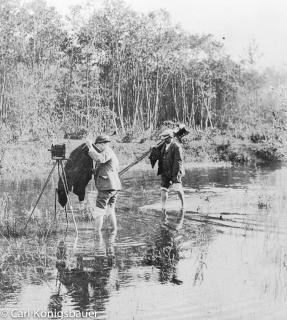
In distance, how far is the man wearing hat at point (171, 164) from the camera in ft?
41.5

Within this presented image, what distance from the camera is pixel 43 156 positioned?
83.8 ft

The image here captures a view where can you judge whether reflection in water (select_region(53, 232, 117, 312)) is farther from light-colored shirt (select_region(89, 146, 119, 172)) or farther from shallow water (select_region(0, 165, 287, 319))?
light-colored shirt (select_region(89, 146, 119, 172))

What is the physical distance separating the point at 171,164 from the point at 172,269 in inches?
211

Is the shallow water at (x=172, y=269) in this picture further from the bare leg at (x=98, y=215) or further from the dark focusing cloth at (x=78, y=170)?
the dark focusing cloth at (x=78, y=170)

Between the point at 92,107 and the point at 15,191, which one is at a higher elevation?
the point at 92,107

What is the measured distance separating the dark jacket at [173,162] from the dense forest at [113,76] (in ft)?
47.6

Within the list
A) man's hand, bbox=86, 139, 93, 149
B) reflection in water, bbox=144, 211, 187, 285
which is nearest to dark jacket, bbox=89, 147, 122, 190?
man's hand, bbox=86, 139, 93, 149

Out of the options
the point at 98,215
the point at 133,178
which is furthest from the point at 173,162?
the point at 133,178

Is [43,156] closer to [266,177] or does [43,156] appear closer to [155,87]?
[266,177]

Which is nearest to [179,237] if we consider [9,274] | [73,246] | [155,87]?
[73,246]

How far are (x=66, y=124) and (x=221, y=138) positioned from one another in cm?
1020

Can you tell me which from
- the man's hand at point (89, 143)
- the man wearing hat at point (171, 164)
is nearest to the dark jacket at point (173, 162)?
the man wearing hat at point (171, 164)

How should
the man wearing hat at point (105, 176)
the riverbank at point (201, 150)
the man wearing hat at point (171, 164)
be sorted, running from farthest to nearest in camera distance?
the riverbank at point (201, 150) < the man wearing hat at point (171, 164) < the man wearing hat at point (105, 176)

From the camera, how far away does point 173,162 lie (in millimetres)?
12750
